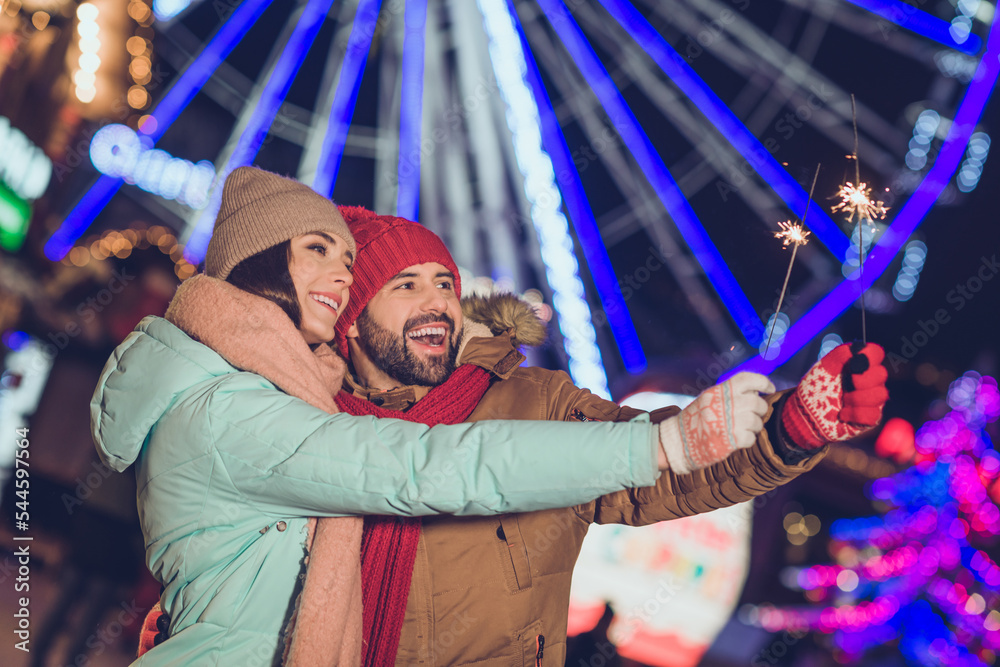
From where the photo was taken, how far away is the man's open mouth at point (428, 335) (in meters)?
2.40

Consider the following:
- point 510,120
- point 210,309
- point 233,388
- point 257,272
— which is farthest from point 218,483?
point 510,120

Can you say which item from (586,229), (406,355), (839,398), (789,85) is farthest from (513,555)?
(789,85)

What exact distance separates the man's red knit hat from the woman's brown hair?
0.52 metres

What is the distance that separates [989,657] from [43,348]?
403 inches

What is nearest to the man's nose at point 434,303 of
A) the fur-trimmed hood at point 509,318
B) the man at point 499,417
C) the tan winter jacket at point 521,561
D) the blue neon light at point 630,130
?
the man at point 499,417

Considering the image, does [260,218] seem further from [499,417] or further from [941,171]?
[941,171]

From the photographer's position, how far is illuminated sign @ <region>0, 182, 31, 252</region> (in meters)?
6.59

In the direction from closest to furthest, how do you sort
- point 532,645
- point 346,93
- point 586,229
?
point 532,645 → point 586,229 → point 346,93

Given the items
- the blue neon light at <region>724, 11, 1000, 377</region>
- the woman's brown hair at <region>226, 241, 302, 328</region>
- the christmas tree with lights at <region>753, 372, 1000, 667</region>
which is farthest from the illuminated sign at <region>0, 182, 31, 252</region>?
the christmas tree with lights at <region>753, 372, 1000, 667</region>

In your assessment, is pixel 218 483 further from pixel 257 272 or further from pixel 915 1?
pixel 915 1

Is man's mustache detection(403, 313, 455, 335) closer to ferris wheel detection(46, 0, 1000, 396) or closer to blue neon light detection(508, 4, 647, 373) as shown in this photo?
ferris wheel detection(46, 0, 1000, 396)

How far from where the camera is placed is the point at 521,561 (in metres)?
1.94

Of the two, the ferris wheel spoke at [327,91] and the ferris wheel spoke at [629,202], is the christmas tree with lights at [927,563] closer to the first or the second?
the ferris wheel spoke at [629,202]

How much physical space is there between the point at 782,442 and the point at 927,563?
7.20 meters
